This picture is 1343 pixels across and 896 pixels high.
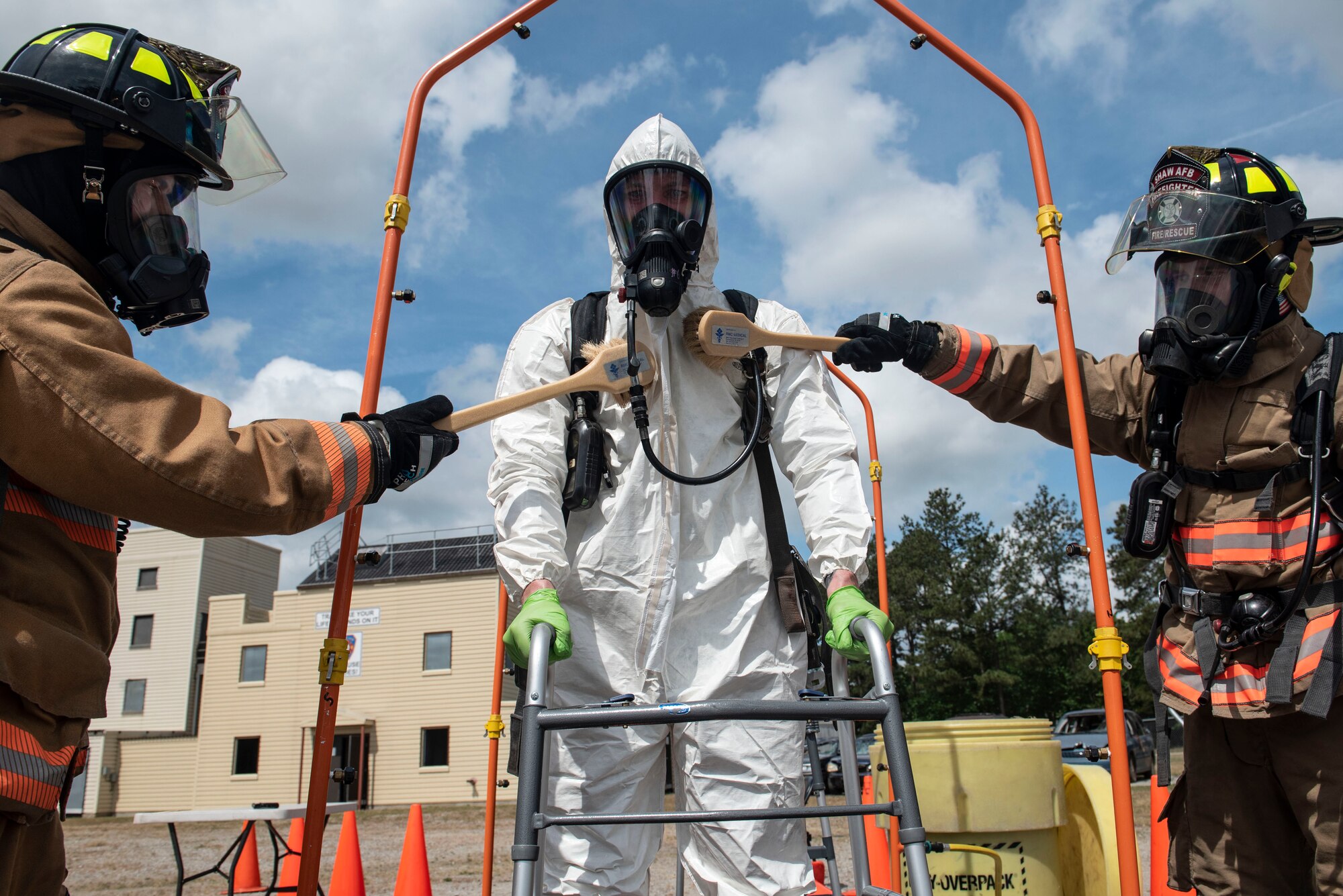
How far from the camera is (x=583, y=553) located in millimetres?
2770

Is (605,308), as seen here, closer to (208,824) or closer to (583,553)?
(583,553)

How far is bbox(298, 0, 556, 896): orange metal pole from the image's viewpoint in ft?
7.98

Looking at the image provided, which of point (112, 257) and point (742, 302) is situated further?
point (742, 302)

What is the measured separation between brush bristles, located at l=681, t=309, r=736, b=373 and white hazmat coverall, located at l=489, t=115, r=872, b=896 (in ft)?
0.12

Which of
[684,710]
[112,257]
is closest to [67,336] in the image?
[112,257]

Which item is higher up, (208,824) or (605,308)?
(605,308)

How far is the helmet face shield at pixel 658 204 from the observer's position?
9.59 feet

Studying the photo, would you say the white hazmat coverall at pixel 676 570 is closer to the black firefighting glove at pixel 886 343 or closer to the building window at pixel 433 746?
the black firefighting glove at pixel 886 343

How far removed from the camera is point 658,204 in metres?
2.95

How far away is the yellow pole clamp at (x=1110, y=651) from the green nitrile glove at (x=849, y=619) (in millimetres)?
653

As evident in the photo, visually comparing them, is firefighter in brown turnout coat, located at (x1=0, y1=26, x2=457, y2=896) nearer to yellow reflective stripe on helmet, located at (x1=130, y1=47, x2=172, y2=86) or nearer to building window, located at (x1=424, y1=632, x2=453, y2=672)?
yellow reflective stripe on helmet, located at (x1=130, y1=47, x2=172, y2=86)

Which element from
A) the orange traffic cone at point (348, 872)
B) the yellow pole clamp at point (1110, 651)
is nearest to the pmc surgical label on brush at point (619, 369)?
the yellow pole clamp at point (1110, 651)

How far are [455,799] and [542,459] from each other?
2952 cm

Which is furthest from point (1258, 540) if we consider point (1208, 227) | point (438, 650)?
point (438, 650)
